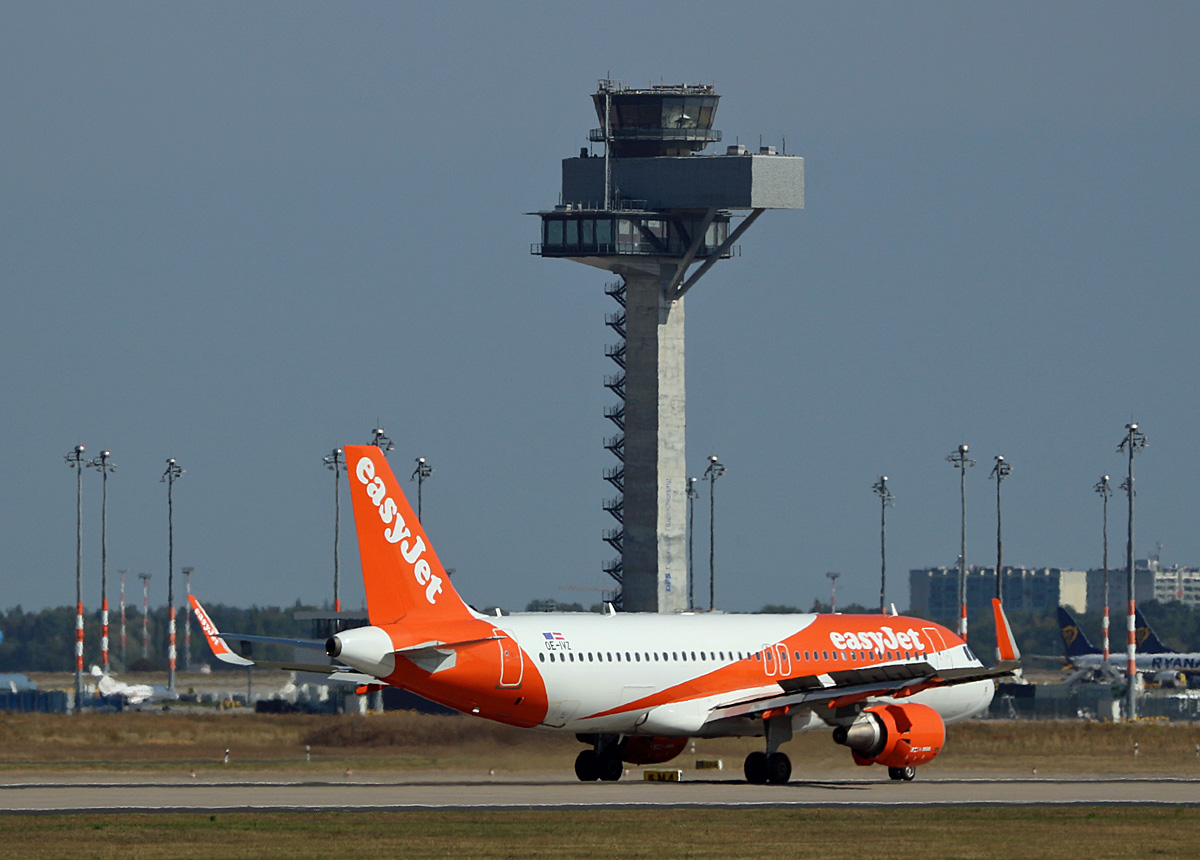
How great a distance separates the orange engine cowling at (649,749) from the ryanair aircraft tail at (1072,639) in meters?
107

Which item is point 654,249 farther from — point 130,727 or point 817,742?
point 817,742

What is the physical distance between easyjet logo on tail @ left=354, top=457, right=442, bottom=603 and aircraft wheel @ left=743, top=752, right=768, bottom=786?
30.4 ft

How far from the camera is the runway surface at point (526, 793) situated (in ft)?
139

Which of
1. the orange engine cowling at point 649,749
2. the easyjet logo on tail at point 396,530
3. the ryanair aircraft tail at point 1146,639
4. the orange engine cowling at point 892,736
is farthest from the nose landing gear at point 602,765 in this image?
the ryanair aircraft tail at point 1146,639

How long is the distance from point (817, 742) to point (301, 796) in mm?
14674

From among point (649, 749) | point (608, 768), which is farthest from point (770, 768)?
point (608, 768)

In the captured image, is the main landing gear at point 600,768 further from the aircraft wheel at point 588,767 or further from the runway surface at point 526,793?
the runway surface at point 526,793

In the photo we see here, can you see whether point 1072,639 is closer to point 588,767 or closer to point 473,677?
point 588,767

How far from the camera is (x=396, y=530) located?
45062 millimetres

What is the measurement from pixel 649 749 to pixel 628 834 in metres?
14.9

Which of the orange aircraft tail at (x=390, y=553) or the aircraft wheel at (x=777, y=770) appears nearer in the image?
the orange aircraft tail at (x=390, y=553)

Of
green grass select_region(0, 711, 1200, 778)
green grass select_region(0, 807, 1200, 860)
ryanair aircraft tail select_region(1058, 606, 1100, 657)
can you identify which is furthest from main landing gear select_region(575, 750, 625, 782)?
ryanair aircraft tail select_region(1058, 606, 1100, 657)

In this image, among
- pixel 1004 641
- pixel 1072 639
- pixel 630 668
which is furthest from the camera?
pixel 1072 639

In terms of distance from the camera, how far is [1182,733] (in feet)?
220
